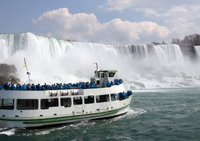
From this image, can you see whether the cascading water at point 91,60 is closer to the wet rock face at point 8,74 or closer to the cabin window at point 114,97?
the wet rock face at point 8,74

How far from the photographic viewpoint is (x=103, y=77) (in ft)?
60.2

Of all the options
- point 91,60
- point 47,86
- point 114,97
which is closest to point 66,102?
point 47,86

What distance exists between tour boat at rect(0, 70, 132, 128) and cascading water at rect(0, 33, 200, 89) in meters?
28.1

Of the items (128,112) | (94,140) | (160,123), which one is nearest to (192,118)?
(160,123)

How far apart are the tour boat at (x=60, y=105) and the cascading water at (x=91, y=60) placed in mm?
28053

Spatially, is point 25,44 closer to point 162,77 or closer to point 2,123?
point 2,123

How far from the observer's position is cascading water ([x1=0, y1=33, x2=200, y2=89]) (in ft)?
146

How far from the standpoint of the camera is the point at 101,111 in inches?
613

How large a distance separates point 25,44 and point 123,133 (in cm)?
3920

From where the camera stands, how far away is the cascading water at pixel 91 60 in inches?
1747

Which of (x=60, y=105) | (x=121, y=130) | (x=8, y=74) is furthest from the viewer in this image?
(x=8, y=74)

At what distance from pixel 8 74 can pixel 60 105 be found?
31.8 m

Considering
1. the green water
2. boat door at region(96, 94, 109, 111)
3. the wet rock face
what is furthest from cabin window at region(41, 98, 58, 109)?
the wet rock face

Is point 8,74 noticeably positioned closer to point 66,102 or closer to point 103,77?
point 103,77
